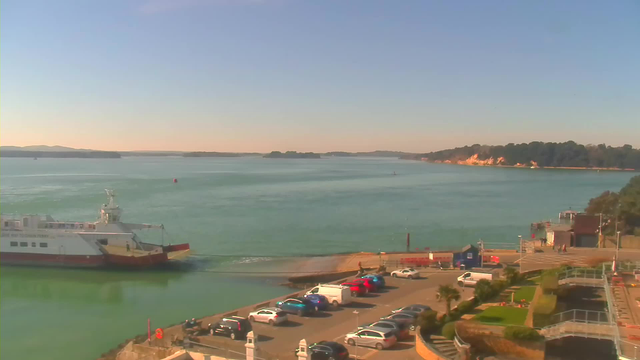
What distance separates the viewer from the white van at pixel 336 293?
15555 mm

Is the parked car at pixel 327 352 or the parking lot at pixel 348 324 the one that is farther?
the parking lot at pixel 348 324

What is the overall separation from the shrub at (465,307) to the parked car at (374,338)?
8.53ft

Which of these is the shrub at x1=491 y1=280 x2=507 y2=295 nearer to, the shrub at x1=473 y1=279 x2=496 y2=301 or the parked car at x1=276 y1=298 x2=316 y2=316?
the shrub at x1=473 y1=279 x2=496 y2=301

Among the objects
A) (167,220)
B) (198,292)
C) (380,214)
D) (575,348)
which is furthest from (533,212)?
(575,348)

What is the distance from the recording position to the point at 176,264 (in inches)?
1130

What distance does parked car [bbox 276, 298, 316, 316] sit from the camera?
573 inches

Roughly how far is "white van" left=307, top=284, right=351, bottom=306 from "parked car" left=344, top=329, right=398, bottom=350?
3.83 meters

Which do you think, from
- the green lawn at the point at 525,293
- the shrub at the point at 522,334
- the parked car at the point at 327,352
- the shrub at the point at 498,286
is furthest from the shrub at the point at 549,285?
the parked car at the point at 327,352

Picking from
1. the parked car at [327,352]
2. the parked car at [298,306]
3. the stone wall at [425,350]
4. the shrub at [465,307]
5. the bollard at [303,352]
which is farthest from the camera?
the parked car at [298,306]

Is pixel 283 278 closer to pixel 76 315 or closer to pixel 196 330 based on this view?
pixel 76 315

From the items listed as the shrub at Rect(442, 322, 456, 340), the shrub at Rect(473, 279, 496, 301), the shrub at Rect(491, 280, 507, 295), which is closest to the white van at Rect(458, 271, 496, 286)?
the shrub at Rect(491, 280, 507, 295)

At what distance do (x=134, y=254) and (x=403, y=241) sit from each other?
17.9 meters

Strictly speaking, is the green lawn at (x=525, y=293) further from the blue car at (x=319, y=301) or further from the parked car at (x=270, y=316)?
the parked car at (x=270, y=316)

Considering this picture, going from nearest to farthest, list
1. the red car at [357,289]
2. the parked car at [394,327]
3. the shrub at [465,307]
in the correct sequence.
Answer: the parked car at [394,327] < the shrub at [465,307] < the red car at [357,289]
